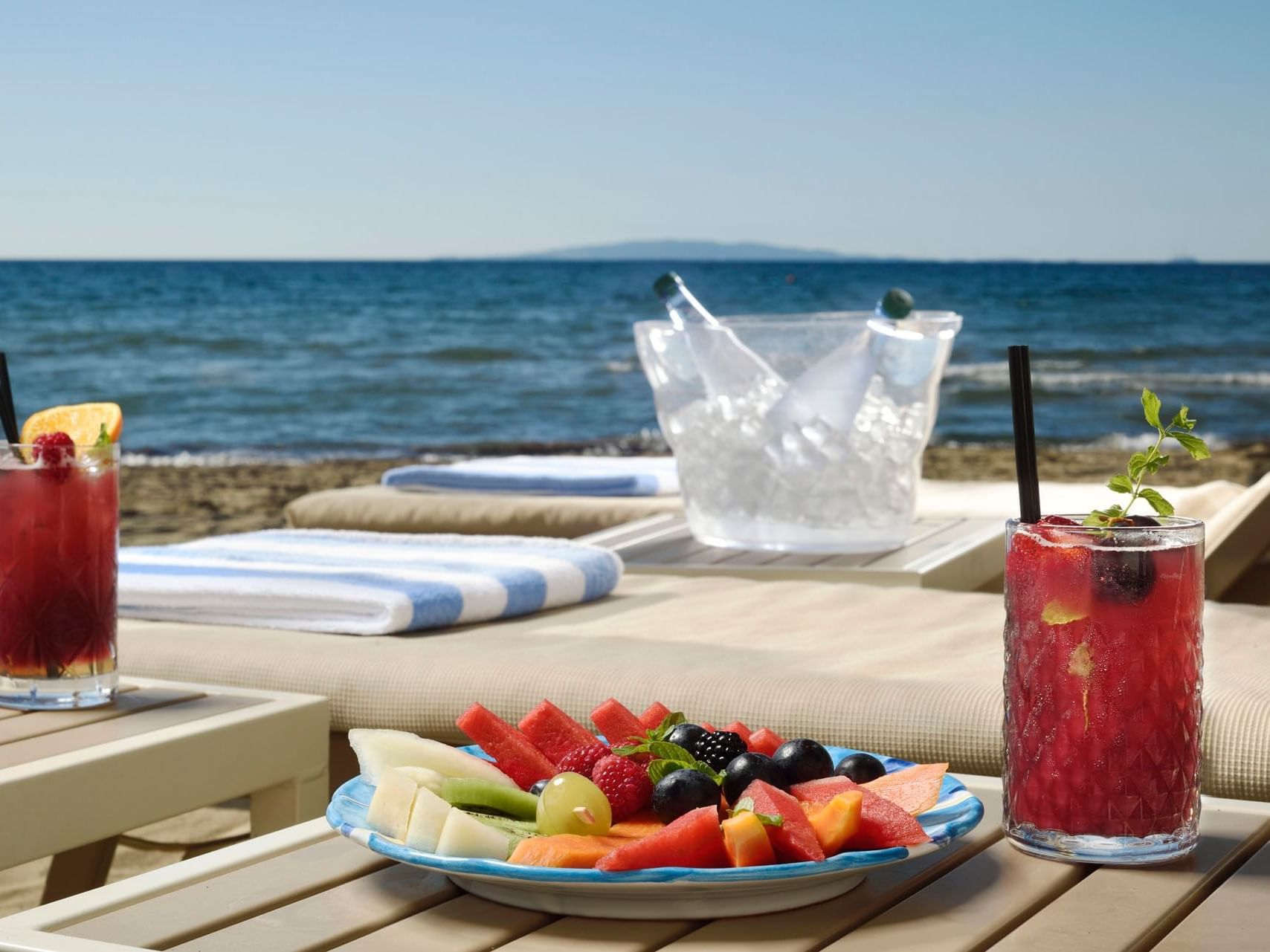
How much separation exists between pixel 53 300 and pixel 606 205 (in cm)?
793

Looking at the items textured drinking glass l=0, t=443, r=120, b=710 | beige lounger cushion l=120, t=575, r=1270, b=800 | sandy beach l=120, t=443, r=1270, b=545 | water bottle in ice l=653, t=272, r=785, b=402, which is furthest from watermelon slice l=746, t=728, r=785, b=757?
sandy beach l=120, t=443, r=1270, b=545

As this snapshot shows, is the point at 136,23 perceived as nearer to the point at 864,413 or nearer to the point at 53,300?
the point at 53,300

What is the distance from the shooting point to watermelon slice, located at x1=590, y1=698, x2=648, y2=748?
3.51 feet

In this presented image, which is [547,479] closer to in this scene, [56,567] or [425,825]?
[56,567]

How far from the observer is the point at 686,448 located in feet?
8.70

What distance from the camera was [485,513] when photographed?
11.3ft

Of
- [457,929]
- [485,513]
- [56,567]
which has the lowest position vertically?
[485,513]

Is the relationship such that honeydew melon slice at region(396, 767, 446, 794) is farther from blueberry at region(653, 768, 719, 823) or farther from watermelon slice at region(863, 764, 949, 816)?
watermelon slice at region(863, 764, 949, 816)

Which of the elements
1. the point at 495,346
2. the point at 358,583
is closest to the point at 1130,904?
the point at 358,583

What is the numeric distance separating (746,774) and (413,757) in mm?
206

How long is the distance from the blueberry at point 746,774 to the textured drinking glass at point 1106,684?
0.15 meters

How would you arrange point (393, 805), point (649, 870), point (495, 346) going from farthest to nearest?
point (495, 346), point (393, 805), point (649, 870)

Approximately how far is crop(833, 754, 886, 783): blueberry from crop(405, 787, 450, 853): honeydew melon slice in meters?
0.26

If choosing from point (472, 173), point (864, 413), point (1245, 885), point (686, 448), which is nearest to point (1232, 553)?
point (864, 413)
